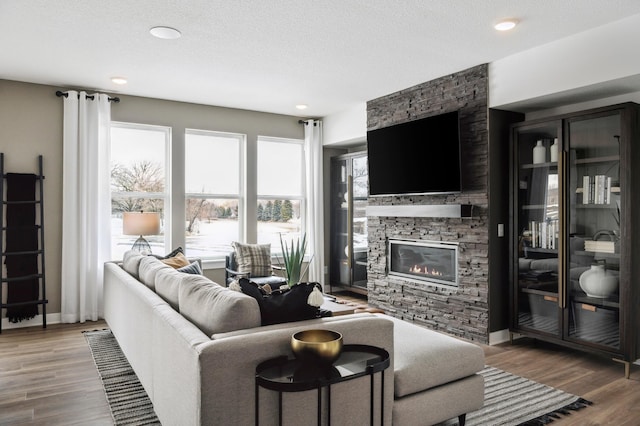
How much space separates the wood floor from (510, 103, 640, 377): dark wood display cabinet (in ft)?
0.63

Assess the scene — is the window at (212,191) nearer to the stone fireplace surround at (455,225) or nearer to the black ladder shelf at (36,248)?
the black ladder shelf at (36,248)

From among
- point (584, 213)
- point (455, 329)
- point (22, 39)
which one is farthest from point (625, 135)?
point (22, 39)

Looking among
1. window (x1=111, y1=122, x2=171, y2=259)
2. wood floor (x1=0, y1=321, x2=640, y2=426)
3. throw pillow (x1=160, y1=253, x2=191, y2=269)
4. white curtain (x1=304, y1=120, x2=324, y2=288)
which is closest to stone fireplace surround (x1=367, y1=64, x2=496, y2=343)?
wood floor (x1=0, y1=321, x2=640, y2=426)

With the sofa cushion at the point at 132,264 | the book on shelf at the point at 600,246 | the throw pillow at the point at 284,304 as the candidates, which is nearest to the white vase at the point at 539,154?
the book on shelf at the point at 600,246

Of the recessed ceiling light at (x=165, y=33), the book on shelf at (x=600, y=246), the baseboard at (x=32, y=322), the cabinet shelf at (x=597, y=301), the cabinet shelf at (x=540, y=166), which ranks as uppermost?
the recessed ceiling light at (x=165, y=33)

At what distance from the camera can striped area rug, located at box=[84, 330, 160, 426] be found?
2.65 meters

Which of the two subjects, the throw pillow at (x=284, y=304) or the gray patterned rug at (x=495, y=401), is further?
the gray patterned rug at (x=495, y=401)

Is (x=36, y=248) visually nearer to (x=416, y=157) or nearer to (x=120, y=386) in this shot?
(x=120, y=386)

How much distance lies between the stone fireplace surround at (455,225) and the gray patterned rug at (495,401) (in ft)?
3.00

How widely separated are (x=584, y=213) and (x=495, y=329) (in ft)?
4.33

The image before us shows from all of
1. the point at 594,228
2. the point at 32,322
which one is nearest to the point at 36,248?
the point at 32,322

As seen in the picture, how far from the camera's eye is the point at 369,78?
15.3 feet

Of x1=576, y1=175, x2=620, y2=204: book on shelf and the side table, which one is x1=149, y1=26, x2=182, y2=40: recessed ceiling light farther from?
x1=576, y1=175, x2=620, y2=204: book on shelf

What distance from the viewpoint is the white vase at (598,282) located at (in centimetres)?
348
